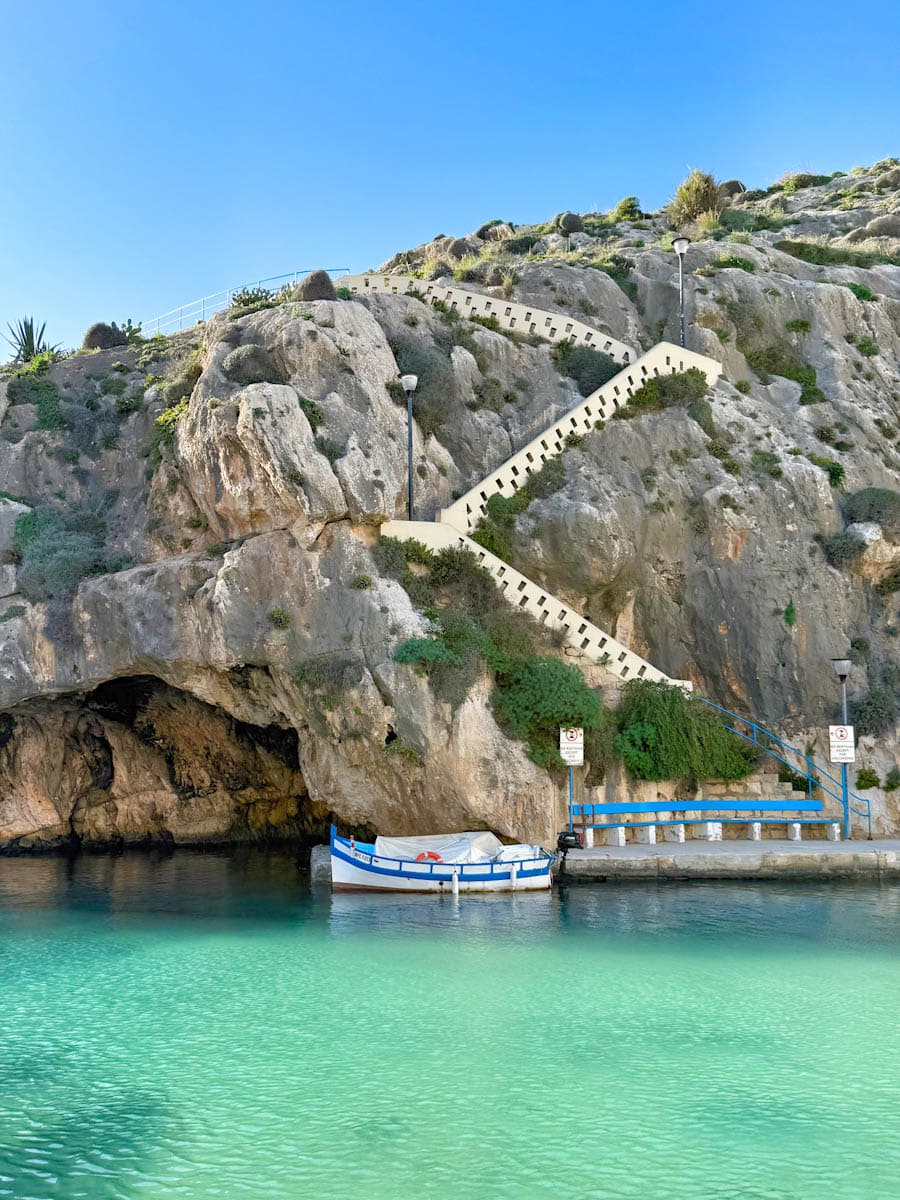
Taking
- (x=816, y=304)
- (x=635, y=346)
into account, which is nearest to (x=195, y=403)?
(x=635, y=346)

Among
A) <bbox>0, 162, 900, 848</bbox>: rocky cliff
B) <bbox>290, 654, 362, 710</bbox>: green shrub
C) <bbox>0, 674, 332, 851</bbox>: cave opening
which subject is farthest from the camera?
<bbox>0, 674, 332, 851</bbox>: cave opening

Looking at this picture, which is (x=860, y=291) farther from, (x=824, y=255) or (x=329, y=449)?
(x=329, y=449)

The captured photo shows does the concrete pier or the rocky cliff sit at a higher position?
the rocky cliff

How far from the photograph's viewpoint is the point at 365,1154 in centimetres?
1043

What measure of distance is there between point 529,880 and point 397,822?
416cm

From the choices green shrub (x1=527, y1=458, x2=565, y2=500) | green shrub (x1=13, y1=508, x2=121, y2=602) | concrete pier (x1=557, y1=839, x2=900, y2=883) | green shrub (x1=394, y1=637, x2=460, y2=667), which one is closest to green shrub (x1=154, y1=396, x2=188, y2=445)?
green shrub (x1=13, y1=508, x2=121, y2=602)

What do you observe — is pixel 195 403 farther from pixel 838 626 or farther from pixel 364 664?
pixel 838 626

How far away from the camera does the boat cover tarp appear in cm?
2569

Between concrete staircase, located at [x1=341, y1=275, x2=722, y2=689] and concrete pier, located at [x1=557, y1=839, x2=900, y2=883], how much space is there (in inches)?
232

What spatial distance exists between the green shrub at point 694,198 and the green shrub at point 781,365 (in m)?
21.0

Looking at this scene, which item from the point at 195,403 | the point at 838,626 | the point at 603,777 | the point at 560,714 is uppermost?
the point at 195,403

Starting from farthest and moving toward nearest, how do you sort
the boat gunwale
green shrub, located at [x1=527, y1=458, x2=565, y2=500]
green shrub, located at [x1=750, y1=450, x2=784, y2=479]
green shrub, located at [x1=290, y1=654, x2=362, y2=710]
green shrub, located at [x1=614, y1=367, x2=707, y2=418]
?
green shrub, located at [x1=614, y1=367, x2=707, y2=418]
green shrub, located at [x1=750, y1=450, x2=784, y2=479]
green shrub, located at [x1=527, y1=458, x2=565, y2=500]
green shrub, located at [x1=290, y1=654, x2=362, y2=710]
the boat gunwale

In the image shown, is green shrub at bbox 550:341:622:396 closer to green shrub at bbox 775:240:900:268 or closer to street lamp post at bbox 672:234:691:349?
street lamp post at bbox 672:234:691:349

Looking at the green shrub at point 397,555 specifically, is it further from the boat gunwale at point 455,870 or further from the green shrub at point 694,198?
the green shrub at point 694,198
